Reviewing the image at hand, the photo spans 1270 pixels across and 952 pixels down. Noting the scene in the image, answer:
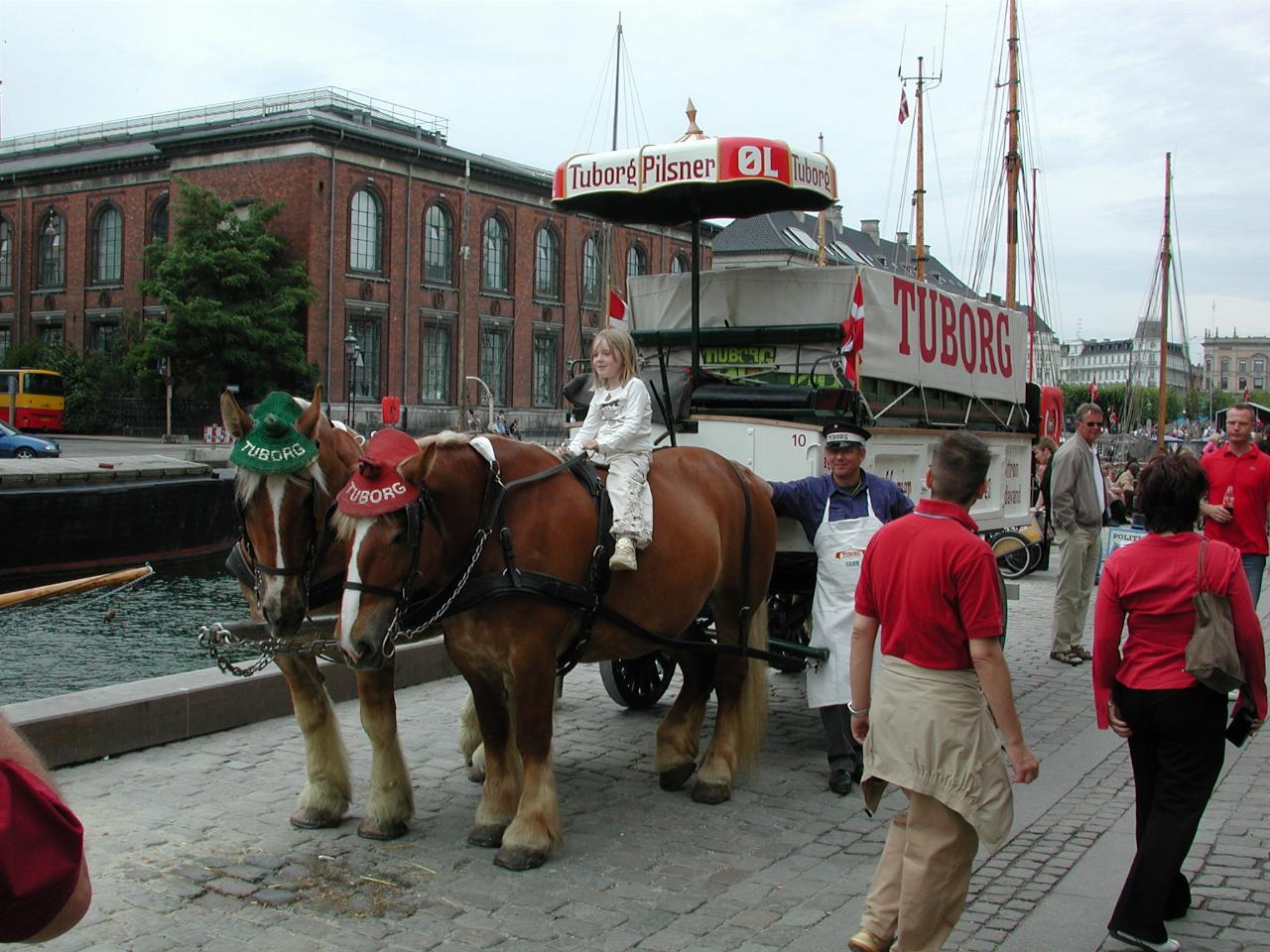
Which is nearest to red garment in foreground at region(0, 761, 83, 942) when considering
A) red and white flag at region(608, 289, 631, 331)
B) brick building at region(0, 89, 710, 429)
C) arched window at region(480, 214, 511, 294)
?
red and white flag at region(608, 289, 631, 331)

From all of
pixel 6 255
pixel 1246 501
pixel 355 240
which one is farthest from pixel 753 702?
pixel 6 255

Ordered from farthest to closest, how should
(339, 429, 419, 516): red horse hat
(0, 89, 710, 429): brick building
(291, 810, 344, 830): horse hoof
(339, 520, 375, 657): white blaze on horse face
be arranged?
(0, 89, 710, 429): brick building, (291, 810, 344, 830): horse hoof, (339, 429, 419, 516): red horse hat, (339, 520, 375, 657): white blaze on horse face

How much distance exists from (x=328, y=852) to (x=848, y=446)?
353 cm

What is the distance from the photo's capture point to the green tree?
4828 cm

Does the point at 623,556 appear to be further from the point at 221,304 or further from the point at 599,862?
the point at 221,304

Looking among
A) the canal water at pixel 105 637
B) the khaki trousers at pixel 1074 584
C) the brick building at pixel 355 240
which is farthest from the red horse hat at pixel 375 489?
the brick building at pixel 355 240

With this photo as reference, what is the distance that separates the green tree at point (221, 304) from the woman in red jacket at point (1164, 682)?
4697cm

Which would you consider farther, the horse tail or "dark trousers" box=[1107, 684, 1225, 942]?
the horse tail

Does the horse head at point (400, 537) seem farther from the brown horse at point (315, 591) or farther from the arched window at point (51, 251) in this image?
the arched window at point (51, 251)

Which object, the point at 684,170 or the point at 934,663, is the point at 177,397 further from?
the point at 934,663

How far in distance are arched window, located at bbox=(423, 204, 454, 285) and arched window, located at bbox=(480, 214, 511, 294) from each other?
2006 millimetres

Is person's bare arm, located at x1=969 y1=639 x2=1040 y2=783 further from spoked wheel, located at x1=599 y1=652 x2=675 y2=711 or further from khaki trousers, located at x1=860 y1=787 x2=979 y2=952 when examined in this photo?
spoked wheel, located at x1=599 y1=652 x2=675 y2=711

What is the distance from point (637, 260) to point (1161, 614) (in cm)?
6164

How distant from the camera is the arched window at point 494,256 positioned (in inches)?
2304
